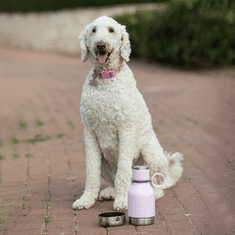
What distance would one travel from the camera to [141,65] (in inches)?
615

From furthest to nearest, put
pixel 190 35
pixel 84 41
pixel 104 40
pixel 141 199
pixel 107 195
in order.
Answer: pixel 190 35
pixel 107 195
pixel 84 41
pixel 104 40
pixel 141 199

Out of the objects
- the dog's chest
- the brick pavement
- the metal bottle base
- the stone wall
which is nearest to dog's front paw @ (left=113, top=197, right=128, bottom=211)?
the brick pavement

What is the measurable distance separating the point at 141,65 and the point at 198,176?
10.9 m

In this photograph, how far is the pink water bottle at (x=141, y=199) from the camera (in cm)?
348

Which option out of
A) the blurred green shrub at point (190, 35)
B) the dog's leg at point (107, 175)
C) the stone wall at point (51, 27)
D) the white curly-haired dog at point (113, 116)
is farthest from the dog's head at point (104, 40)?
the stone wall at point (51, 27)

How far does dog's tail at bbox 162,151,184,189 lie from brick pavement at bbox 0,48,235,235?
99 millimetres

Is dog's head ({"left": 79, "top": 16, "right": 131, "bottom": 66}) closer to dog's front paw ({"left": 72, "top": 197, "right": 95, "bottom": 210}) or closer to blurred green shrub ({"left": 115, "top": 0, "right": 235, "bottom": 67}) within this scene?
dog's front paw ({"left": 72, "top": 197, "right": 95, "bottom": 210})

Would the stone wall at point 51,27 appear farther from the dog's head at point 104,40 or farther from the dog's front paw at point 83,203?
the dog's front paw at point 83,203

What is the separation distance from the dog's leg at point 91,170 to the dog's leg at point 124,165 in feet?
0.74

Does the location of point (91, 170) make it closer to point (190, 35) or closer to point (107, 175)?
point (107, 175)

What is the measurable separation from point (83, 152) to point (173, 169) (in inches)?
81.4

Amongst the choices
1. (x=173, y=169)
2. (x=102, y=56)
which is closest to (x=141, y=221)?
(x=173, y=169)

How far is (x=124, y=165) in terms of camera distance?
A: 3.91 meters

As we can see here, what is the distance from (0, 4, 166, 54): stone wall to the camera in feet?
64.9
